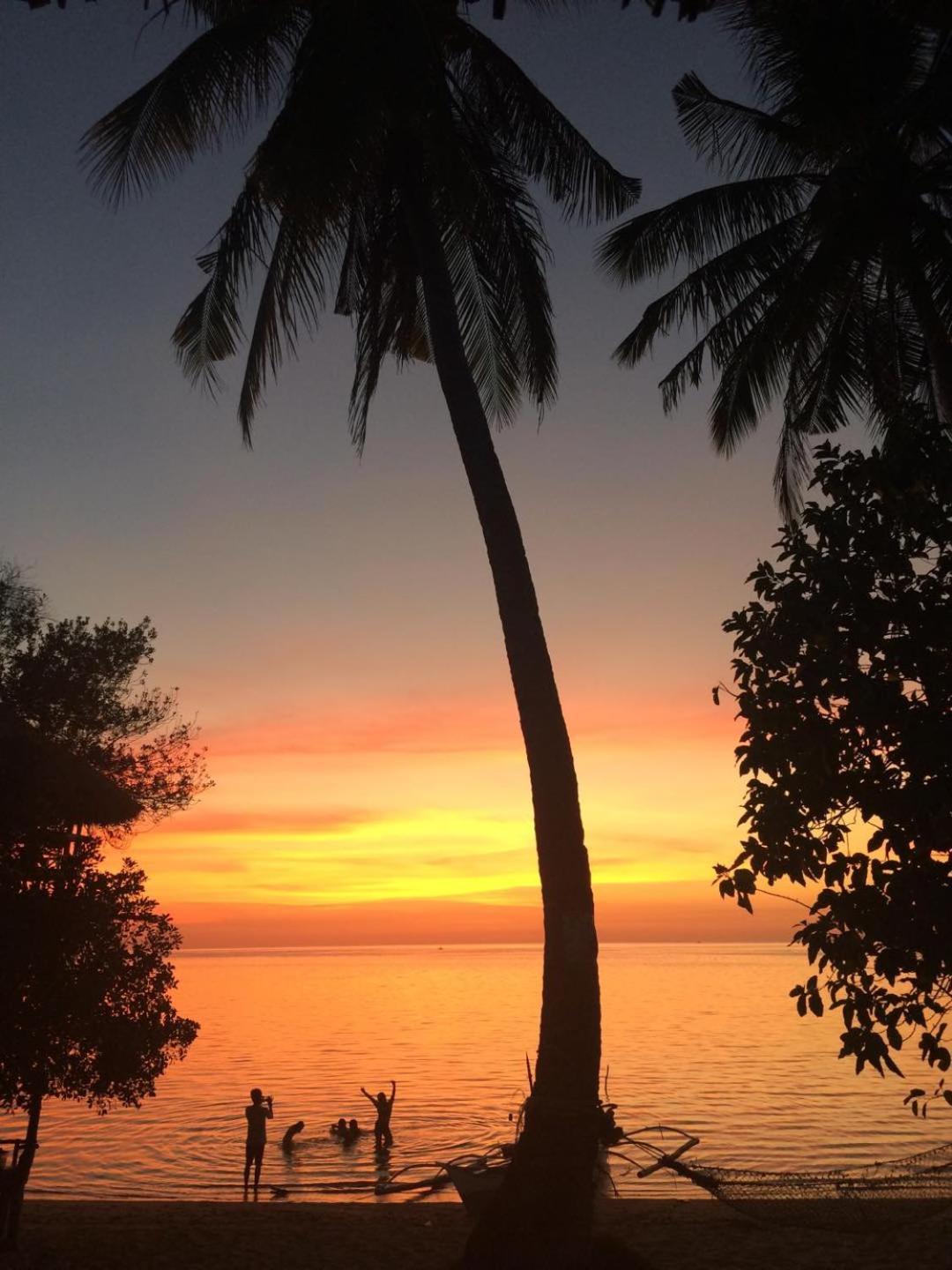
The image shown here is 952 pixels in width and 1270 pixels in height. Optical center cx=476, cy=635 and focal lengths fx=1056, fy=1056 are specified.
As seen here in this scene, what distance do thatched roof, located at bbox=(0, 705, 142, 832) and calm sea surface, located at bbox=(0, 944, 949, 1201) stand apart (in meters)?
9.75

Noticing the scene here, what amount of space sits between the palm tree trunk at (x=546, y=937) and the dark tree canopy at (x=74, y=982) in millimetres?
5177

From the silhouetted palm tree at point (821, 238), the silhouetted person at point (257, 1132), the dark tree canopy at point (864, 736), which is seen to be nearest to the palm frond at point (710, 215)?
the silhouetted palm tree at point (821, 238)

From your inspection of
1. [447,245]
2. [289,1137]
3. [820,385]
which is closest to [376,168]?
[447,245]

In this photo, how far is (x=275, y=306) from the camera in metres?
14.1

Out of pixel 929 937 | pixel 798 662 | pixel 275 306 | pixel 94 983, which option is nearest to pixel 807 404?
pixel 275 306

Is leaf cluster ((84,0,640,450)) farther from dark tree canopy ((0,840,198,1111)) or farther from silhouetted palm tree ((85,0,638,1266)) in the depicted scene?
dark tree canopy ((0,840,198,1111))

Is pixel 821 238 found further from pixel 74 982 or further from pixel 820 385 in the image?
pixel 74 982

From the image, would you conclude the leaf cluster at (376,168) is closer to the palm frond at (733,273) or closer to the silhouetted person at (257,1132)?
the palm frond at (733,273)

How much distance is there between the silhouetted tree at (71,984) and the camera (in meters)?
12.4

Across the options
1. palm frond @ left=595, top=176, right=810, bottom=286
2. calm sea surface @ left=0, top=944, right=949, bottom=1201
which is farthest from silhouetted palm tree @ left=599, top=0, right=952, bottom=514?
calm sea surface @ left=0, top=944, right=949, bottom=1201

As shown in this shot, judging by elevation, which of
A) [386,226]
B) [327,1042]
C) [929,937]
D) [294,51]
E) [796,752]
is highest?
[294,51]

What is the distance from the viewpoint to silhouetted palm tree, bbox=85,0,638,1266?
34.5ft

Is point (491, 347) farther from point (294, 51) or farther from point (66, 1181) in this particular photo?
point (66, 1181)

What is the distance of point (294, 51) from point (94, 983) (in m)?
12.1
